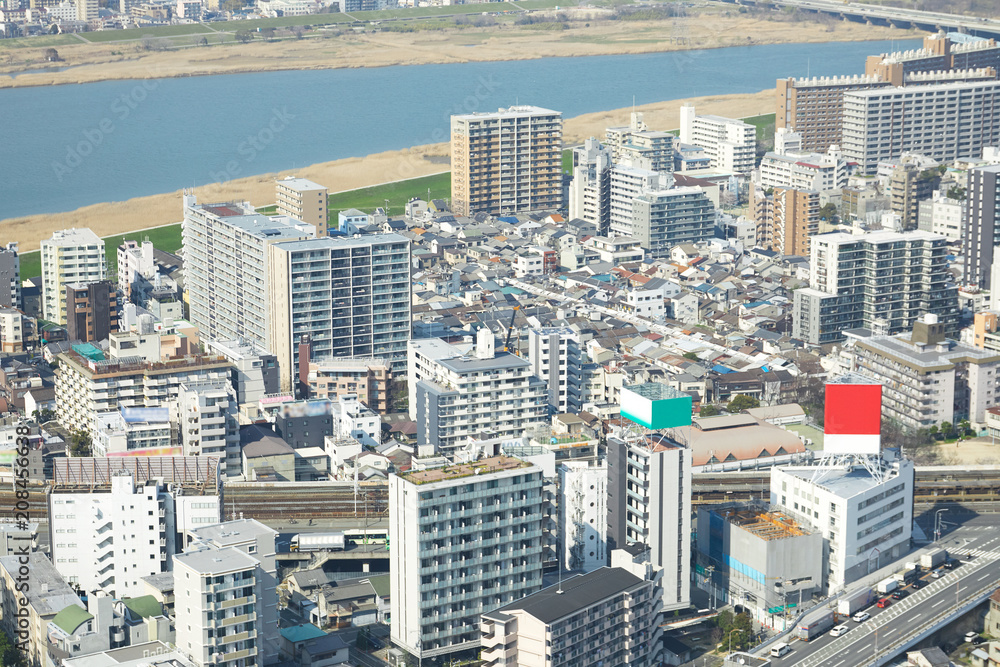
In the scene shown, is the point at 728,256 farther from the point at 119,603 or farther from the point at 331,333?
the point at 119,603

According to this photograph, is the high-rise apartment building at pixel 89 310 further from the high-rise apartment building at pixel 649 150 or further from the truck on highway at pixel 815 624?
the high-rise apartment building at pixel 649 150

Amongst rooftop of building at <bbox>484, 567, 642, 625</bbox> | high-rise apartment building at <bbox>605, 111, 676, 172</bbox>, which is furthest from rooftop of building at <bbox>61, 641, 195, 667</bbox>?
high-rise apartment building at <bbox>605, 111, 676, 172</bbox>

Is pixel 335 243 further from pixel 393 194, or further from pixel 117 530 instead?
pixel 393 194

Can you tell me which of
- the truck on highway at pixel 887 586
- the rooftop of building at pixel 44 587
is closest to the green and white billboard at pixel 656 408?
the truck on highway at pixel 887 586

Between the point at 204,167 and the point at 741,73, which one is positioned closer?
the point at 204,167

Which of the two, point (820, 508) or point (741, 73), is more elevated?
point (741, 73)

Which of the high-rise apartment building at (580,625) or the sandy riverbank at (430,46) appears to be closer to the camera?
the high-rise apartment building at (580,625)

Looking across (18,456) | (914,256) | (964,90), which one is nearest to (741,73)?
(964,90)
